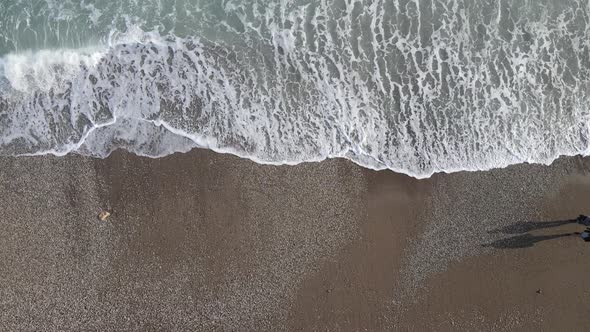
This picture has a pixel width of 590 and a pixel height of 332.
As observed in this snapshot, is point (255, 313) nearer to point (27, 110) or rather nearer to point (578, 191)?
point (27, 110)

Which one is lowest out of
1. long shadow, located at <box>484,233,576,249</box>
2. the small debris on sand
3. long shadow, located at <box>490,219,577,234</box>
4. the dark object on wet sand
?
long shadow, located at <box>484,233,576,249</box>

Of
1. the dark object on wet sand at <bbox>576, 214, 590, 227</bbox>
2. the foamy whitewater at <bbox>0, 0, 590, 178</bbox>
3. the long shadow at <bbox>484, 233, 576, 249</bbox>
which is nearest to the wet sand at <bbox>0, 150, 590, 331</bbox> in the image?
the long shadow at <bbox>484, 233, 576, 249</bbox>

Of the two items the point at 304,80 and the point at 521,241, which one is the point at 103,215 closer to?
the point at 304,80

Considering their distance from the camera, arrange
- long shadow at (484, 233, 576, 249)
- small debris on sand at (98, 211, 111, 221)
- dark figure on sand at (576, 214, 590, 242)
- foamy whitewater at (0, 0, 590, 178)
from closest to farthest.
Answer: dark figure on sand at (576, 214, 590, 242) → small debris on sand at (98, 211, 111, 221) → long shadow at (484, 233, 576, 249) → foamy whitewater at (0, 0, 590, 178)

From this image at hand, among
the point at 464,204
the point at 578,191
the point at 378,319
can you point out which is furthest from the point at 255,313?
the point at 578,191

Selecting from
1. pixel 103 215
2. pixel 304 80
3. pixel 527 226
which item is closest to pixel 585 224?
pixel 527 226

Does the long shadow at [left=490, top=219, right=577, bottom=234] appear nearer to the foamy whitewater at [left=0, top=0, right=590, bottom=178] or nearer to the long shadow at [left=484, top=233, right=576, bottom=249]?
the long shadow at [left=484, top=233, right=576, bottom=249]

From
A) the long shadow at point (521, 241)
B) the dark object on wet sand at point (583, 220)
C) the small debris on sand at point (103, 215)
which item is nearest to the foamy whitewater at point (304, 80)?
the small debris on sand at point (103, 215)
